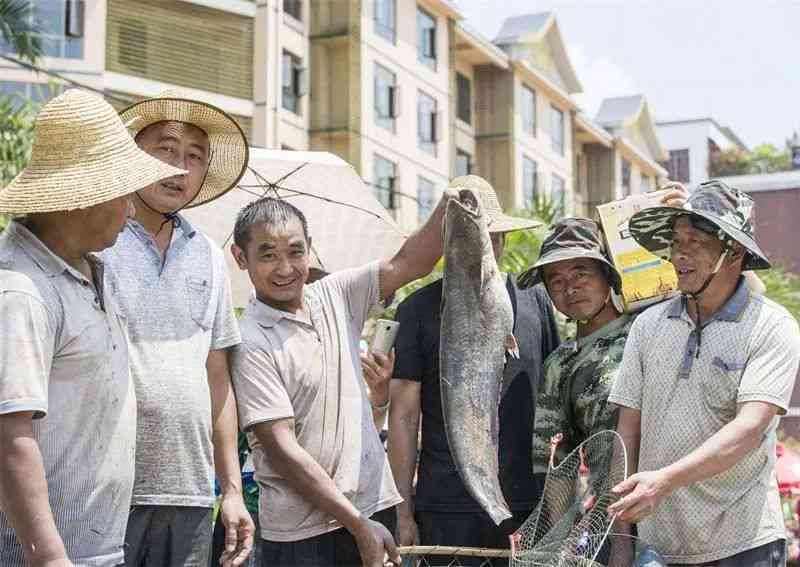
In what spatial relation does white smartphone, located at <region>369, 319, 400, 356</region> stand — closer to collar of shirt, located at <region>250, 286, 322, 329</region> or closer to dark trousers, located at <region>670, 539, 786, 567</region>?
collar of shirt, located at <region>250, 286, 322, 329</region>

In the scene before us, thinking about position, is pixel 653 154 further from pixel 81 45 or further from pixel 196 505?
pixel 196 505

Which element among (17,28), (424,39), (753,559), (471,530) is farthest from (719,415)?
(424,39)

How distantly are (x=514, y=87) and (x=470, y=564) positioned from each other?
1196 inches

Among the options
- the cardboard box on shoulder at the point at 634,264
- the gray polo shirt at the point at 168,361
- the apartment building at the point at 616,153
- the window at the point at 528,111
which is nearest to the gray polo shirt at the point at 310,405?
the gray polo shirt at the point at 168,361

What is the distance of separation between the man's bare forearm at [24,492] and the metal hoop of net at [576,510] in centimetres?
139

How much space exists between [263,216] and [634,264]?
150 cm

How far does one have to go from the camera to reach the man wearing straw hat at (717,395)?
3547mm

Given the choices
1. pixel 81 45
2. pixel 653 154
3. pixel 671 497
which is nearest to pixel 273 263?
pixel 671 497

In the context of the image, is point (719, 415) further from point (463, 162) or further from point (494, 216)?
point (463, 162)

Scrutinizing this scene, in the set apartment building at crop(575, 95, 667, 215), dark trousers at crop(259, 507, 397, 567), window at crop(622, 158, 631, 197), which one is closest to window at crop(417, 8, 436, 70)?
apartment building at crop(575, 95, 667, 215)

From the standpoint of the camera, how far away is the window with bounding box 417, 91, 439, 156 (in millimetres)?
28625

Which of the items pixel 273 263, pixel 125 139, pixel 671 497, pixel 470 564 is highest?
pixel 125 139

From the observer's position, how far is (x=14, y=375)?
2674 mm

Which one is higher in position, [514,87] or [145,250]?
[514,87]
